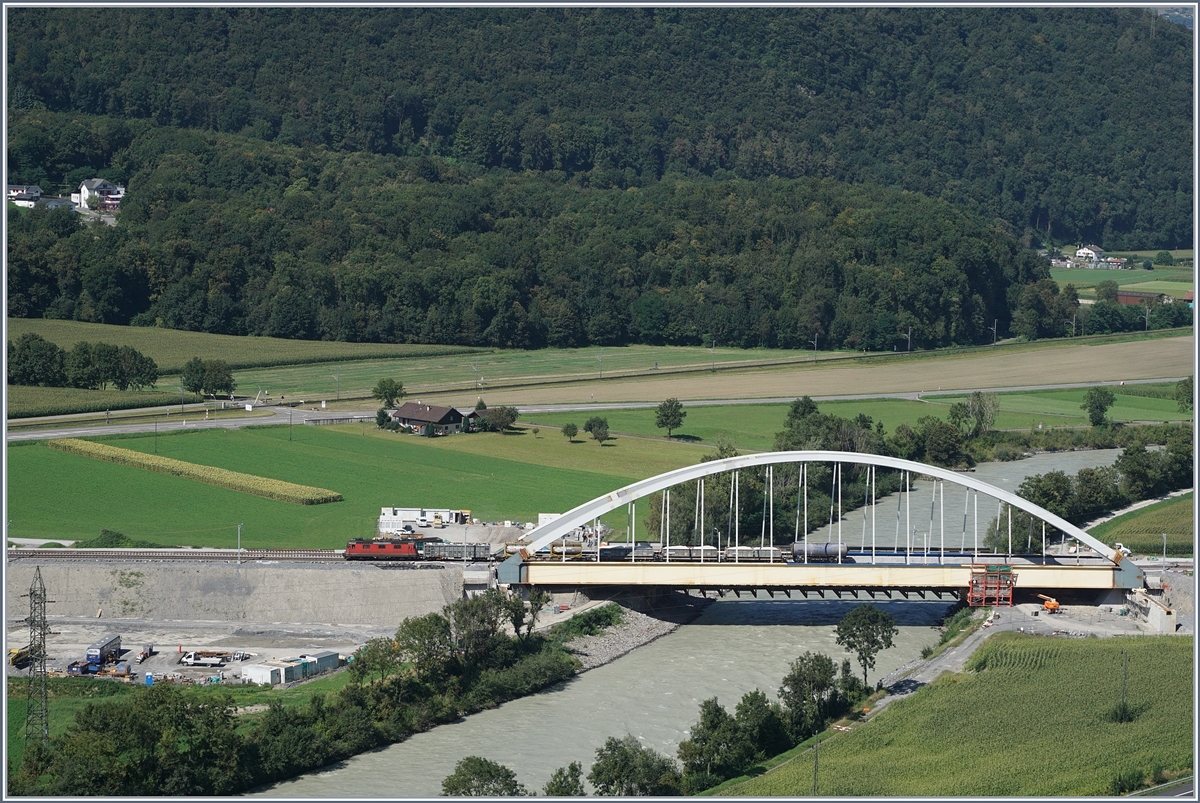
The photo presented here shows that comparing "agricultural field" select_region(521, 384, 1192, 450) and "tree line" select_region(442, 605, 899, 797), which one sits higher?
"agricultural field" select_region(521, 384, 1192, 450)

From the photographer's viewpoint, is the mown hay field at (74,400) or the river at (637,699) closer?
the river at (637,699)

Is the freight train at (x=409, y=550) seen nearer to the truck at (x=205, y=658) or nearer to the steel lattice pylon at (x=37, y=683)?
the truck at (x=205, y=658)

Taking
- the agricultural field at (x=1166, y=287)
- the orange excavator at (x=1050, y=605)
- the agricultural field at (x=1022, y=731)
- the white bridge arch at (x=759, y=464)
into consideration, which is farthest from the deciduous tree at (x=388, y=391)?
the agricultural field at (x=1166, y=287)

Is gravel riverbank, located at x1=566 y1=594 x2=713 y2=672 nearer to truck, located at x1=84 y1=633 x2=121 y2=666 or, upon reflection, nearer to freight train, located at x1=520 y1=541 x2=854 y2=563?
freight train, located at x1=520 y1=541 x2=854 y2=563

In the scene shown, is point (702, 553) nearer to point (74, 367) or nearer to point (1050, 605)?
point (1050, 605)

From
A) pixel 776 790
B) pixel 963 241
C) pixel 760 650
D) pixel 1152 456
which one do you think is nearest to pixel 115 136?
pixel 963 241

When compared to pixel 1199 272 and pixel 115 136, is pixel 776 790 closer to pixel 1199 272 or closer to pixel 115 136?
pixel 1199 272

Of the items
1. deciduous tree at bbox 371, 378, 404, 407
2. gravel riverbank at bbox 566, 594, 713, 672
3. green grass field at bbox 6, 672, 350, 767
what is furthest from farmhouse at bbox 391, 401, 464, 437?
green grass field at bbox 6, 672, 350, 767
